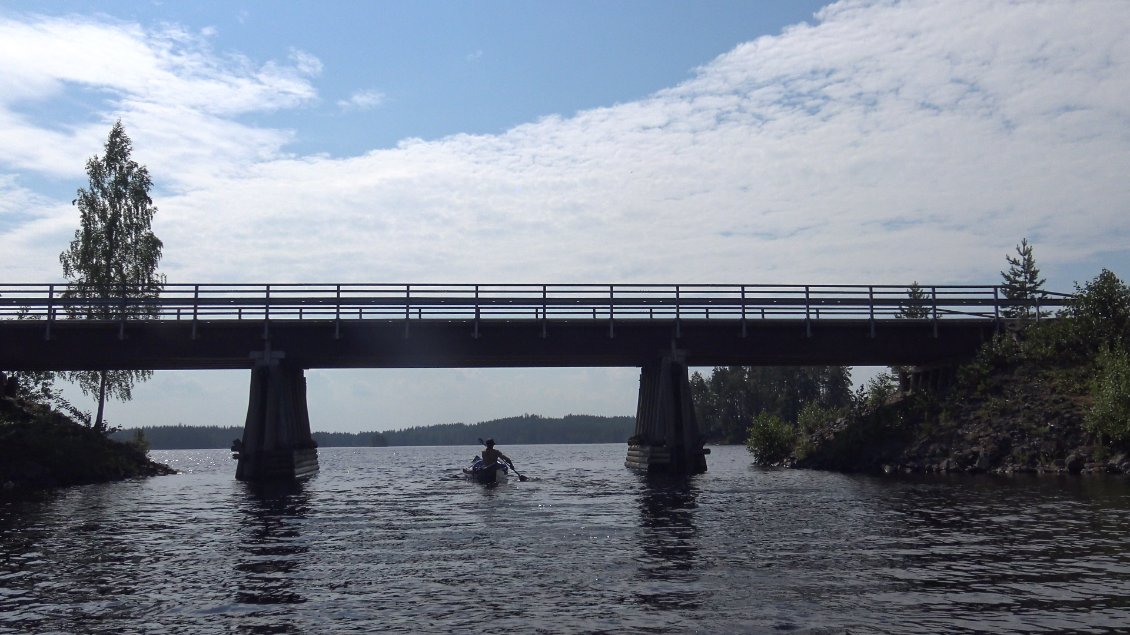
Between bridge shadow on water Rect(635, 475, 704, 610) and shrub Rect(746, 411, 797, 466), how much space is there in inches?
1042

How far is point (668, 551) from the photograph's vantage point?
20.5 metres

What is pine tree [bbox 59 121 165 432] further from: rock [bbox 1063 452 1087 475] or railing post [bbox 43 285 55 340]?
rock [bbox 1063 452 1087 475]

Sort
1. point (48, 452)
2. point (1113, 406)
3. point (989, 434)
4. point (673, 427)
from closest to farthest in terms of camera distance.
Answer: point (1113, 406) → point (989, 434) → point (48, 452) → point (673, 427)

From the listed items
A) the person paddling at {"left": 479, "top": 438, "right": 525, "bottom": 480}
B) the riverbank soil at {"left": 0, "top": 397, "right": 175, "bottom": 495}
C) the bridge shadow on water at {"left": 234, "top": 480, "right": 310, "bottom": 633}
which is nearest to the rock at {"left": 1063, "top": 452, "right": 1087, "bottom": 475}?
the person paddling at {"left": 479, "top": 438, "right": 525, "bottom": 480}

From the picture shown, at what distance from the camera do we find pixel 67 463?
46281 mm

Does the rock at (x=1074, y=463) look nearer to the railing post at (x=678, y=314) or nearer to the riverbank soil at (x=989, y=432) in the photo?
the riverbank soil at (x=989, y=432)

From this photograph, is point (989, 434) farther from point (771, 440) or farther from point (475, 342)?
point (475, 342)

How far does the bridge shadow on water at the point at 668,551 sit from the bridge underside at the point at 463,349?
498 inches

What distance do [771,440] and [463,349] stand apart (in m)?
24.6

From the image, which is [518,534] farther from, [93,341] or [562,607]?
[93,341]

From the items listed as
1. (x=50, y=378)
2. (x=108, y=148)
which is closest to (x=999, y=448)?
(x=50, y=378)

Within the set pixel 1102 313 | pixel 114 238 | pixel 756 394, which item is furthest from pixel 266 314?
pixel 756 394

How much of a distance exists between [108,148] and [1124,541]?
6268cm

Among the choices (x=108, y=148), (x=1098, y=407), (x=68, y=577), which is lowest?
(x=68, y=577)
